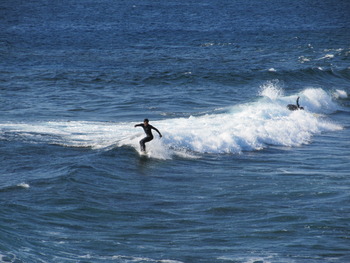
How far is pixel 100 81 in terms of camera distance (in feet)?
129

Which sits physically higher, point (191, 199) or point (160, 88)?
point (160, 88)

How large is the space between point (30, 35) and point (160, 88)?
29.1 meters

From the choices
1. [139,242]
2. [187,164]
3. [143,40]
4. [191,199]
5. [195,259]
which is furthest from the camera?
[143,40]

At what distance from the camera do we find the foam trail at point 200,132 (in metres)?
23.2

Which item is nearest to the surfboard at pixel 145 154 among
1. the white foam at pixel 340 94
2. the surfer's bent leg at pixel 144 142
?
the surfer's bent leg at pixel 144 142

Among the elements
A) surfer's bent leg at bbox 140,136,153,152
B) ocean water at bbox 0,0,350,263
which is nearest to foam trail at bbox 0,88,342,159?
ocean water at bbox 0,0,350,263

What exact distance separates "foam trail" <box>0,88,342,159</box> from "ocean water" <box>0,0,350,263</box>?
3.3 inches

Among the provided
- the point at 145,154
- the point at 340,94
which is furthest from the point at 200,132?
the point at 340,94

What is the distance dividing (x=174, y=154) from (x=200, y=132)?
2.73 m

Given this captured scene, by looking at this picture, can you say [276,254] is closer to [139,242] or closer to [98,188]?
[139,242]

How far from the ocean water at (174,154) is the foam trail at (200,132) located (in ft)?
0.27

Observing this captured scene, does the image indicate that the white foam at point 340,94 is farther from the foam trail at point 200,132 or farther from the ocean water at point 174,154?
the foam trail at point 200,132

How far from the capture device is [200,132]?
24656 mm

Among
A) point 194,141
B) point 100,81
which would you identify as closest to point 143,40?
point 100,81
